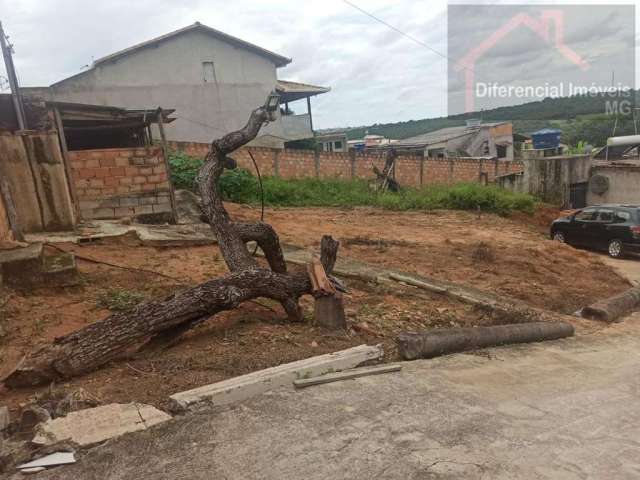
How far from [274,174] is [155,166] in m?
10.5

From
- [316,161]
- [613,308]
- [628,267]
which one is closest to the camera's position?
[613,308]

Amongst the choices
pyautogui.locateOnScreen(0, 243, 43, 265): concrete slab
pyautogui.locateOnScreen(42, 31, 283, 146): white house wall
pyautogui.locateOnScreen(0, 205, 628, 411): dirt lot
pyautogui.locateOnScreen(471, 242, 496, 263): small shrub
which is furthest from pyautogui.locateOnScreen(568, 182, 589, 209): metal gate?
pyautogui.locateOnScreen(0, 243, 43, 265): concrete slab

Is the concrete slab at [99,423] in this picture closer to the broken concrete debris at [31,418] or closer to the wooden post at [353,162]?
the broken concrete debris at [31,418]

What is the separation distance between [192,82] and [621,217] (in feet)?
61.6

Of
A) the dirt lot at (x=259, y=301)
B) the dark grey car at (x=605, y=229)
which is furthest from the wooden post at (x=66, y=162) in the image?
the dark grey car at (x=605, y=229)

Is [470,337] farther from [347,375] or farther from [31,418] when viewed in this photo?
[31,418]

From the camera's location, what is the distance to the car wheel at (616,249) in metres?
12.4

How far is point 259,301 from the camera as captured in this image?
540 cm

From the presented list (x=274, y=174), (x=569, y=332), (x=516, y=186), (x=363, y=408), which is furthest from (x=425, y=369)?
(x=516, y=186)

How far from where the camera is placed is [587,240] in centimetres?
1337

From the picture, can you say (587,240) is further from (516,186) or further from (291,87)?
(291,87)

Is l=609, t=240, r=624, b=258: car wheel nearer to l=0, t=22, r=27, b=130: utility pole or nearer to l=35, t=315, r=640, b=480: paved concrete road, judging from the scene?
l=35, t=315, r=640, b=480: paved concrete road

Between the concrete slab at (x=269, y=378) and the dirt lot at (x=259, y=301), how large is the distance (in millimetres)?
161

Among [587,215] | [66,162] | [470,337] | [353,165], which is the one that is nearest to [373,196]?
[353,165]
